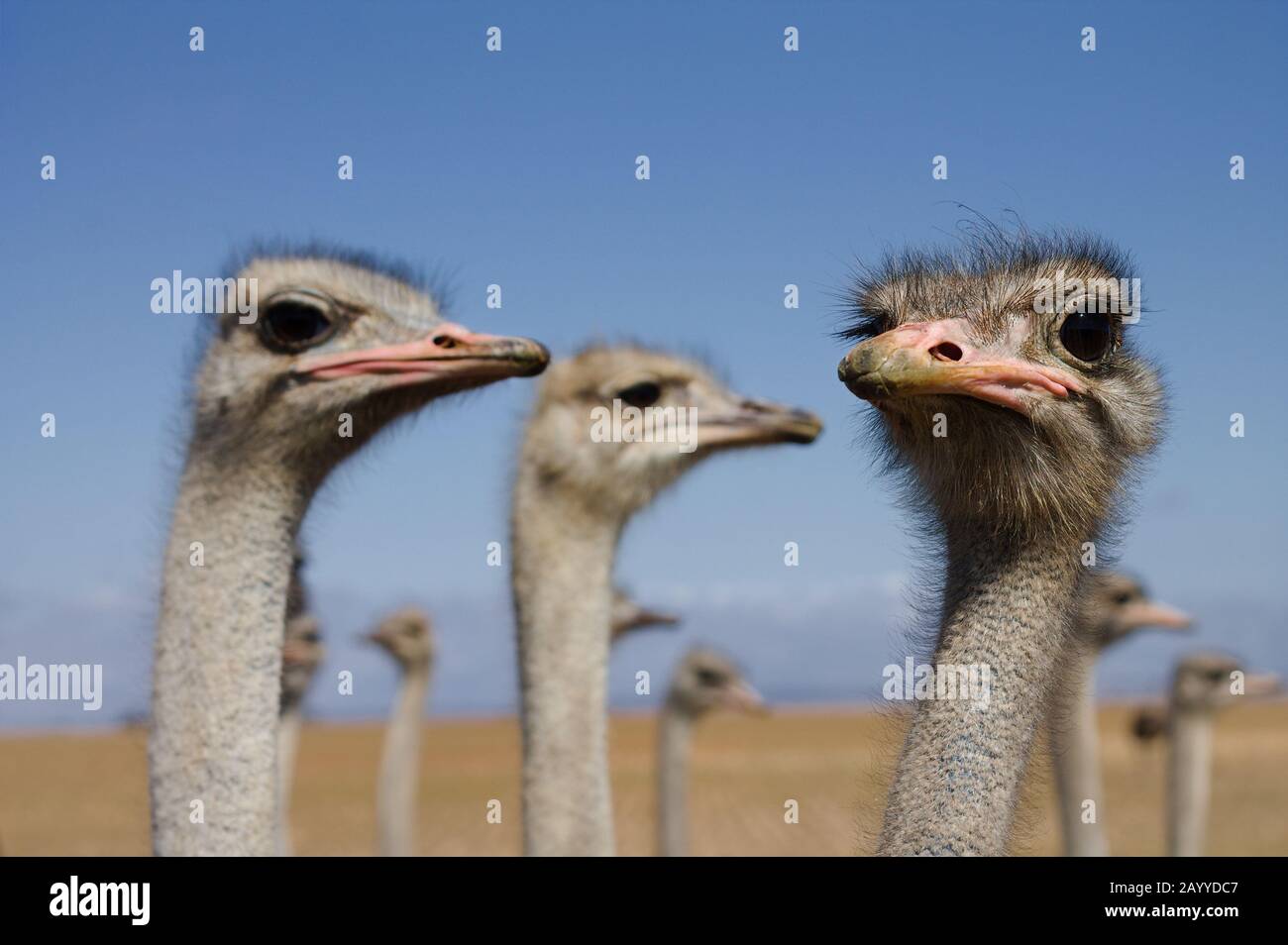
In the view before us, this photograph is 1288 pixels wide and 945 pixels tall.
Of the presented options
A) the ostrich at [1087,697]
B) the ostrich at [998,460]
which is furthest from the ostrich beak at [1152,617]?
the ostrich at [998,460]

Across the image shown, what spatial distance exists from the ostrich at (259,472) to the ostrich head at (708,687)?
276 inches

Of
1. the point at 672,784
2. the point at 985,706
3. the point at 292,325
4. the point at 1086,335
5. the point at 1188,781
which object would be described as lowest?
the point at 985,706

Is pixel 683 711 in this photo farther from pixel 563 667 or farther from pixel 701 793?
pixel 701 793

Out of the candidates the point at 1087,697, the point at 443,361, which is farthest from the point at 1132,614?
the point at 443,361

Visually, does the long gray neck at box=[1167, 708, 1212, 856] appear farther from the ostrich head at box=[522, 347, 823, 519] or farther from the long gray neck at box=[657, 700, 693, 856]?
the ostrich head at box=[522, 347, 823, 519]

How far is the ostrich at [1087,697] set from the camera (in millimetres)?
3676

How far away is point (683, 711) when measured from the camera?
11289 millimetres

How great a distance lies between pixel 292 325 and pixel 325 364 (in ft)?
0.47

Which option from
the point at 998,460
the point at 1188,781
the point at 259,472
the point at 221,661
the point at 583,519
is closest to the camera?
the point at 998,460

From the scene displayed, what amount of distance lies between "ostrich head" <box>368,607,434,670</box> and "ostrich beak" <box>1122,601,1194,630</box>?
15.5 ft

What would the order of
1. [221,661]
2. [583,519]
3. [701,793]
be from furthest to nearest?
[701,793] < [583,519] < [221,661]

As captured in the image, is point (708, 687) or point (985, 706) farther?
point (708, 687)
